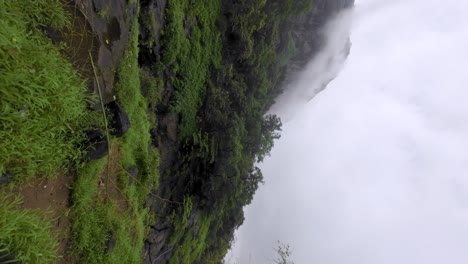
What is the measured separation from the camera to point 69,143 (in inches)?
191

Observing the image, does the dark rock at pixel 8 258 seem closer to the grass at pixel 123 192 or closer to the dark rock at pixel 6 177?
the dark rock at pixel 6 177

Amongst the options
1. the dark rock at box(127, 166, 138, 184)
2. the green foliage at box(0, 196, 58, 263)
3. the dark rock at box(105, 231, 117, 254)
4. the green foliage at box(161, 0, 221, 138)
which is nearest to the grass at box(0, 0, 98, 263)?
the green foliage at box(0, 196, 58, 263)

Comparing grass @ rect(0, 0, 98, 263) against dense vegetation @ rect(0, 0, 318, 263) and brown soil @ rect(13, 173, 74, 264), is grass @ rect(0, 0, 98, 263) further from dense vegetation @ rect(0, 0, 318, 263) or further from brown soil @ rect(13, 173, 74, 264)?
brown soil @ rect(13, 173, 74, 264)

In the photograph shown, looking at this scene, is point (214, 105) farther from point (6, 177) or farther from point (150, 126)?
point (6, 177)

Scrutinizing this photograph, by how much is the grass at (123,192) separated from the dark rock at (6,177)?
1545mm

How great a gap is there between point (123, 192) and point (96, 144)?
205 cm

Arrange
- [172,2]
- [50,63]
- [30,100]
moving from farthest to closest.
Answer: [172,2]
[50,63]
[30,100]

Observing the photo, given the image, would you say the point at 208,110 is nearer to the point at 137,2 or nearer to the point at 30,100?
the point at 137,2

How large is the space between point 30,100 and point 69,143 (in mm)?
1209

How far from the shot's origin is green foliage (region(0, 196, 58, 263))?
350cm

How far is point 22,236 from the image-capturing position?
12.4 ft

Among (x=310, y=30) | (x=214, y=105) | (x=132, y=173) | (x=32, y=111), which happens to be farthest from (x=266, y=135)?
(x=32, y=111)

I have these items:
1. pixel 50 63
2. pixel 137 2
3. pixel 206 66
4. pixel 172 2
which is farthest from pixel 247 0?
pixel 50 63

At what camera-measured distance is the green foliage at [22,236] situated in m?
3.50
